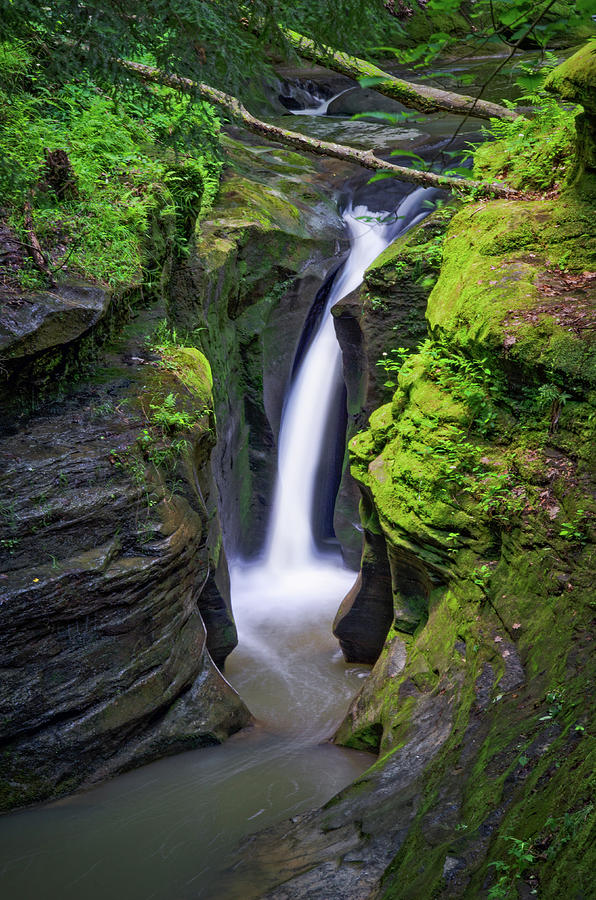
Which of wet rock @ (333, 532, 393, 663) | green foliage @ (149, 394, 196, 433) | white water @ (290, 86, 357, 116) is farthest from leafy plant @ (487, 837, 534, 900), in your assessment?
white water @ (290, 86, 357, 116)

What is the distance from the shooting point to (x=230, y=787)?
513 centimetres

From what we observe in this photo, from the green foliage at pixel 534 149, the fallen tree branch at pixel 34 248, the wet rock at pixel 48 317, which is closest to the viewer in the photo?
the wet rock at pixel 48 317

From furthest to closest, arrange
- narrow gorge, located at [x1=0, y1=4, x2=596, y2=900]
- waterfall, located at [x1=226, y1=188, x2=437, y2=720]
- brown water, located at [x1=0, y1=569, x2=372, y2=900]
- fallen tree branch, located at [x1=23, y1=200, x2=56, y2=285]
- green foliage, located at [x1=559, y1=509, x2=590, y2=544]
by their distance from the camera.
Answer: waterfall, located at [x1=226, y1=188, x2=437, y2=720] < fallen tree branch, located at [x1=23, y1=200, x2=56, y2=285] < green foliage, located at [x1=559, y1=509, x2=590, y2=544] < brown water, located at [x1=0, y1=569, x2=372, y2=900] < narrow gorge, located at [x1=0, y1=4, x2=596, y2=900]

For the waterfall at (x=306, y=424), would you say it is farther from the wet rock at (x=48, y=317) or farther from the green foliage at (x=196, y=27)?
the green foliage at (x=196, y=27)

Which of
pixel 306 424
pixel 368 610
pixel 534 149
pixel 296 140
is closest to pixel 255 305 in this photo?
pixel 306 424

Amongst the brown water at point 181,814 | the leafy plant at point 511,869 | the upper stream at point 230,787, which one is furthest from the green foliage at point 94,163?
the leafy plant at point 511,869

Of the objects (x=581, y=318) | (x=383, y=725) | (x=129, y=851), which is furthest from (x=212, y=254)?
(x=129, y=851)

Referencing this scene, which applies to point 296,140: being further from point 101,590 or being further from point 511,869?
point 511,869

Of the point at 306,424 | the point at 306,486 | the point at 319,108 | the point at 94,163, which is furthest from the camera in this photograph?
the point at 319,108

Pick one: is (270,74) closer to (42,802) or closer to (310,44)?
(310,44)

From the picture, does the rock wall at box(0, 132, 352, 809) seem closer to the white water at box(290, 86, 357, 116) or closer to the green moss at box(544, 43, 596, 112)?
the green moss at box(544, 43, 596, 112)

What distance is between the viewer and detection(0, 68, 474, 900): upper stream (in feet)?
13.1

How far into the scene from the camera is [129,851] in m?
4.22

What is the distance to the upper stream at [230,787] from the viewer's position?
398cm
